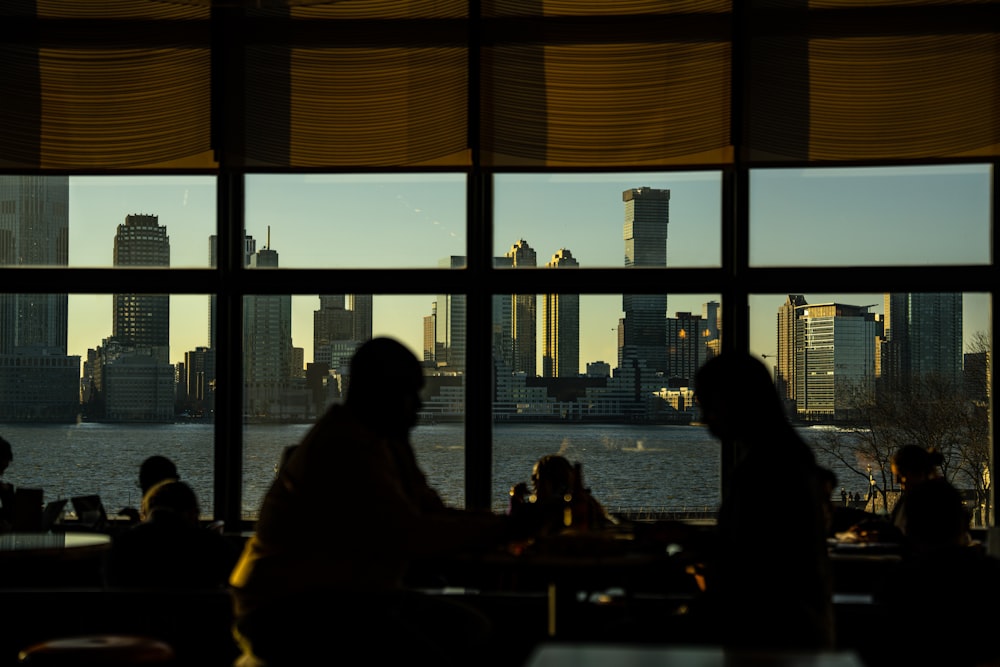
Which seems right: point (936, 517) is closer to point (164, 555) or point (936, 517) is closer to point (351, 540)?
point (351, 540)

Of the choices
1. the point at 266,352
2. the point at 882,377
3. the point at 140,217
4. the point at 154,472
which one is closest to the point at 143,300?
the point at 140,217

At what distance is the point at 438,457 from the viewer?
6699 millimetres

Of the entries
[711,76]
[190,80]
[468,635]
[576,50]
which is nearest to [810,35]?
A: [711,76]

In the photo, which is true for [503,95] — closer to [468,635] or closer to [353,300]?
[353,300]

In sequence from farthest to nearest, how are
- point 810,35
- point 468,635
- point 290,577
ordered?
1. point 810,35
2. point 468,635
3. point 290,577

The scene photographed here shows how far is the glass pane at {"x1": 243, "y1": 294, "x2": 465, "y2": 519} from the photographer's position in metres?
6.67

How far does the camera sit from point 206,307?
22.0 feet

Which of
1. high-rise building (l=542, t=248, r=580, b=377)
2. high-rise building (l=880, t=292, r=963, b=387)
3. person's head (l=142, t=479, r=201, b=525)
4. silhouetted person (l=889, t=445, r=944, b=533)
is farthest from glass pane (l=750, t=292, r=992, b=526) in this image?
person's head (l=142, t=479, r=201, b=525)

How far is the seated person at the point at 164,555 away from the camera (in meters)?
3.82

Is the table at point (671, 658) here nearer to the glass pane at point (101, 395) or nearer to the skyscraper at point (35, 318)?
the glass pane at point (101, 395)

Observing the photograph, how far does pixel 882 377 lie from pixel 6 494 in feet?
16.2

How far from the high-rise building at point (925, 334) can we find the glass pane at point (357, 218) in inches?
99.8

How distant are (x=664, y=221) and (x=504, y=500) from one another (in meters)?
1.88

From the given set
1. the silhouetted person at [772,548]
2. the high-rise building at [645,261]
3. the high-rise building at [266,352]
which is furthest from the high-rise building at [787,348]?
the silhouetted person at [772,548]
